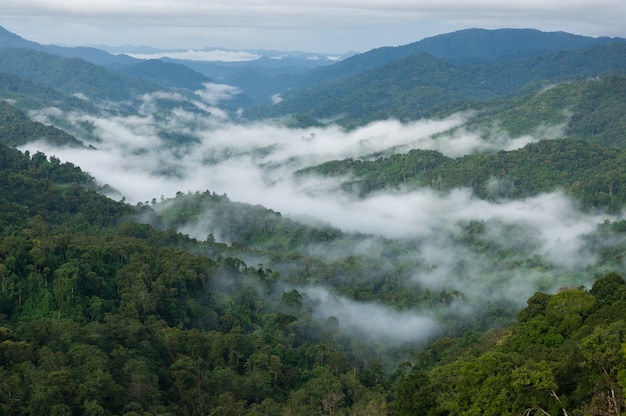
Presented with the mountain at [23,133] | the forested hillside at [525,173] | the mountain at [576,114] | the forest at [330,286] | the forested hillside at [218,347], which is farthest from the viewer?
the mountain at [576,114]

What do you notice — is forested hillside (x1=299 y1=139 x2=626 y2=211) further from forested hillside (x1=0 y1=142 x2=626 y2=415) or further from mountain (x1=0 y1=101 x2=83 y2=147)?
mountain (x1=0 y1=101 x2=83 y2=147)

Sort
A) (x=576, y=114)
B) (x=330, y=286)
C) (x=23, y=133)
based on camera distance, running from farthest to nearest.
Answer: (x=576, y=114)
(x=23, y=133)
(x=330, y=286)

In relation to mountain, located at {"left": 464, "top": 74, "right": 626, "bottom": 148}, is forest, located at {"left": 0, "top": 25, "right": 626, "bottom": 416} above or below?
below

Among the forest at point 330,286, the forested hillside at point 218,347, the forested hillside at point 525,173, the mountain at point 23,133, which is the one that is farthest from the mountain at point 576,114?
the forested hillside at point 218,347

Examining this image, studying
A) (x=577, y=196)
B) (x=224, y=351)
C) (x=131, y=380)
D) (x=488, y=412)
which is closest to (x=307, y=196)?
(x=577, y=196)

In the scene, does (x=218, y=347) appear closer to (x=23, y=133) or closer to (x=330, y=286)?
(x=330, y=286)

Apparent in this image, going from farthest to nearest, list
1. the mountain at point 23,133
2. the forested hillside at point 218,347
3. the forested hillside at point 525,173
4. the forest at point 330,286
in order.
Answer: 1. the mountain at point 23,133
2. the forested hillside at point 525,173
3. the forest at point 330,286
4. the forested hillside at point 218,347

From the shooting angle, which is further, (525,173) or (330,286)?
(525,173)

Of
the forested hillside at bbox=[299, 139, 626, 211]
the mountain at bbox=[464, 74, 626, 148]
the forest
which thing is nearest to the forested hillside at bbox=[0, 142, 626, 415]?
the forest

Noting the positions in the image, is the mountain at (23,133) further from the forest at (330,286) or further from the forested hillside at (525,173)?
the forested hillside at (525,173)

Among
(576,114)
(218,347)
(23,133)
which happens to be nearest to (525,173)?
(576,114)

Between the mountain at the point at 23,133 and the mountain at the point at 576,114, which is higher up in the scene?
the mountain at the point at 576,114
